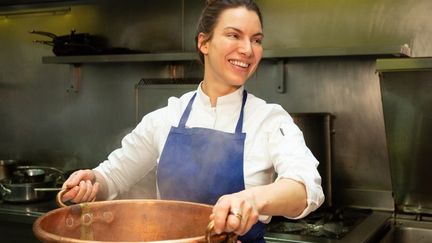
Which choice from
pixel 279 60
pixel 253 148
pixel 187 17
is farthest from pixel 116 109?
pixel 253 148

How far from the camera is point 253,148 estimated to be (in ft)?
4.77

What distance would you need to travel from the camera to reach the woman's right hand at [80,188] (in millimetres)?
1345

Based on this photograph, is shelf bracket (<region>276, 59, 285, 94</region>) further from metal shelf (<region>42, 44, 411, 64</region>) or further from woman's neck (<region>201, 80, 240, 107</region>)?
woman's neck (<region>201, 80, 240, 107</region>)

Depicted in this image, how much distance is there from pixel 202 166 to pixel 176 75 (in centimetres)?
174

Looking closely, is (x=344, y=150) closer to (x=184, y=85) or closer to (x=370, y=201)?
(x=370, y=201)

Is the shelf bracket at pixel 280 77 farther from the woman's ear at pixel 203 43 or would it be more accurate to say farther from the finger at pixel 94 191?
the finger at pixel 94 191

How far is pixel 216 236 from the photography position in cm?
89

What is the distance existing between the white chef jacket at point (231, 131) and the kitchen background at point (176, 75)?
3.54 feet

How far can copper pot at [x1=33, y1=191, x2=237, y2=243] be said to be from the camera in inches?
45.9

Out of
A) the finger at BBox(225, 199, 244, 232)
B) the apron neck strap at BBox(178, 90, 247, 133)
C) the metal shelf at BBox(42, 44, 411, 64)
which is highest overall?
the metal shelf at BBox(42, 44, 411, 64)

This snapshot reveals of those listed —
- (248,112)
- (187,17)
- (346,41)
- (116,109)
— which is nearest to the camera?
(248,112)

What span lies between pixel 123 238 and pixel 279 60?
5.98ft

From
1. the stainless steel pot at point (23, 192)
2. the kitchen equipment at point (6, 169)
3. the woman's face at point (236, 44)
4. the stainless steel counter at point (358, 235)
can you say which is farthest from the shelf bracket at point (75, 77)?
the woman's face at point (236, 44)

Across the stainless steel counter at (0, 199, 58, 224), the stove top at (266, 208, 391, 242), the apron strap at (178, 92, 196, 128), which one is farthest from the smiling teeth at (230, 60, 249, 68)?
the stainless steel counter at (0, 199, 58, 224)
